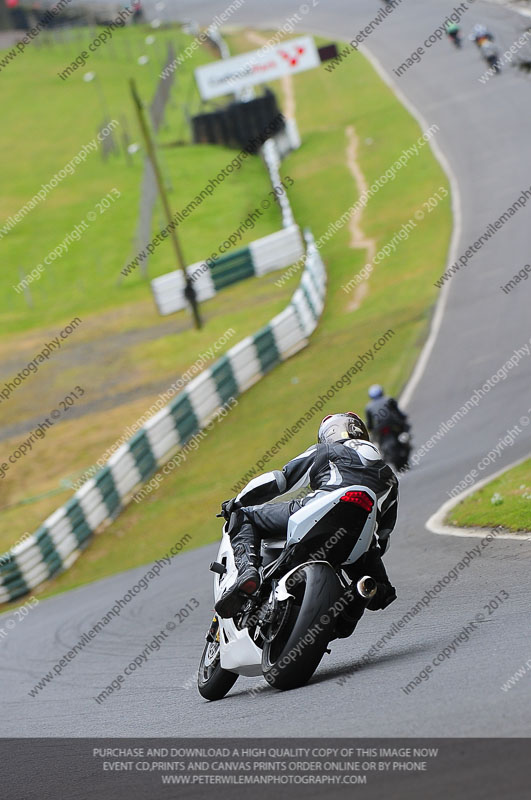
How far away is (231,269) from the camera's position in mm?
31766

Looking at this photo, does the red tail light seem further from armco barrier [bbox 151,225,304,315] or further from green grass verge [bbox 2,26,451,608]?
armco barrier [bbox 151,225,304,315]

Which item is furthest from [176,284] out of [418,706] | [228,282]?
[418,706]

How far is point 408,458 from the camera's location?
58.1 ft

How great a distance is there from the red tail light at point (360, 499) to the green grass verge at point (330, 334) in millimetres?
10917

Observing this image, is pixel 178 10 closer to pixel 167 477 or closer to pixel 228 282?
pixel 228 282

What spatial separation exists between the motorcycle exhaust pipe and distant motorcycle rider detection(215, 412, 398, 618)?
0.21m

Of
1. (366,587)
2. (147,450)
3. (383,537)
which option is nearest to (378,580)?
(383,537)

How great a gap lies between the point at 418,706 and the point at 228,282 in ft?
87.4

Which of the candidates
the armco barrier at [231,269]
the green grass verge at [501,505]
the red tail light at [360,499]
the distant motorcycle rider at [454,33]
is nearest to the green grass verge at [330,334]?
the armco barrier at [231,269]

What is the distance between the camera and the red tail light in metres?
6.75

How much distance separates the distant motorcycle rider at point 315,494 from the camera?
269 inches

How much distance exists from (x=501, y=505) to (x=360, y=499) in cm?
490

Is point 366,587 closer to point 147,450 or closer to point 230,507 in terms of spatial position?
point 230,507
